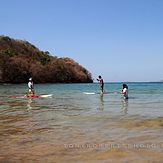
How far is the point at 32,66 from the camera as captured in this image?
5625 inches

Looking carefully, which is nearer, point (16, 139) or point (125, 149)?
point (125, 149)

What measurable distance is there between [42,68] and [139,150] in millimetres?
142138

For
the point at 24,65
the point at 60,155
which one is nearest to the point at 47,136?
the point at 60,155

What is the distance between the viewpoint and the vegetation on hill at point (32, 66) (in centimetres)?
12975

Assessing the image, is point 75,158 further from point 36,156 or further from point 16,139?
point 16,139

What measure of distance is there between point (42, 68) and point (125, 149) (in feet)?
466

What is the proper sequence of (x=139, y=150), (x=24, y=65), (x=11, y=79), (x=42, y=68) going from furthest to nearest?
1. (x=42, y=68)
2. (x=24, y=65)
3. (x=11, y=79)
4. (x=139, y=150)

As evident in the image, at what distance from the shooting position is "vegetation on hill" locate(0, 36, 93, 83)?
130 metres

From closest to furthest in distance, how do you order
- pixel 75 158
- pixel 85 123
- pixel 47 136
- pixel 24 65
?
pixel 75 158
pixel 47 136
pixel 85 123
pixel 24 65

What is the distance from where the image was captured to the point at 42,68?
149 m

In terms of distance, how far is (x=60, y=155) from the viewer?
7922 millimetres

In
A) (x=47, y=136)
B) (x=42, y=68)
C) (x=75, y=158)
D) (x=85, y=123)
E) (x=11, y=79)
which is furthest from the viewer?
(x=42, y=68)

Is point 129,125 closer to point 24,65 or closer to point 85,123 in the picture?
point 85,123

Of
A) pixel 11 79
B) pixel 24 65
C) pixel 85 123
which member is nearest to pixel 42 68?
pixel 24 65
